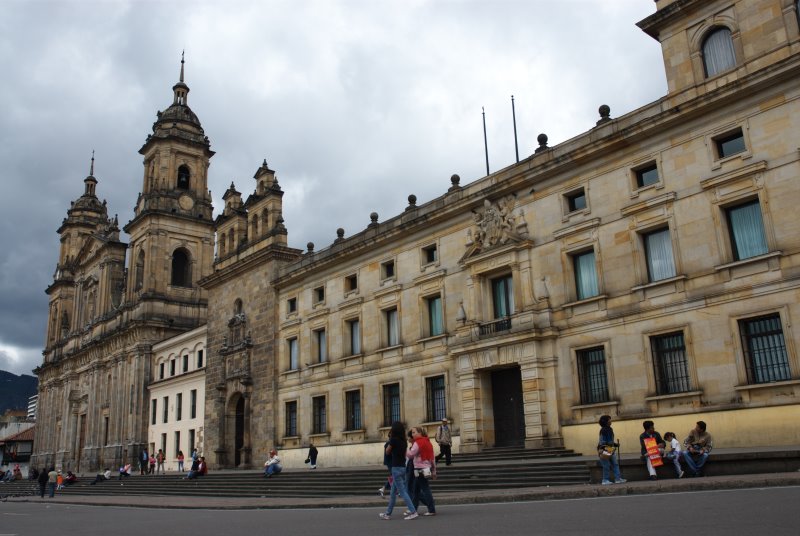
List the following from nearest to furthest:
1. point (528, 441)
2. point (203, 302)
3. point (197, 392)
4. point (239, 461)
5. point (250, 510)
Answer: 1. point (250, 510)
2. point (528, 441)
3. point (239, 461)
4. point (197, 392)
5. point (203, 302)

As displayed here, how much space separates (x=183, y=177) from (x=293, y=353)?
113 ft

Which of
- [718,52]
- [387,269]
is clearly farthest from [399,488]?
[387,269]

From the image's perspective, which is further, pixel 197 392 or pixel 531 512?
pixel 197 392

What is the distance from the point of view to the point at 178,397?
49750 mm

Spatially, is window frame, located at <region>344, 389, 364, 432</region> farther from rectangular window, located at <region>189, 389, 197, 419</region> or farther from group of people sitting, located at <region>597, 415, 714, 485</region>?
rectangular window, located at <region>189, 389, 197, 419</region>

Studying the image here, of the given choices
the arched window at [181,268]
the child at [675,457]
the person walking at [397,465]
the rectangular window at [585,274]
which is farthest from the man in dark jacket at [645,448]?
the arched window at [181,268]

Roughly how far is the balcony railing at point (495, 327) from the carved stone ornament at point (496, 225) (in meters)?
2.88

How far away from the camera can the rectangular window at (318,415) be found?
34156 mm

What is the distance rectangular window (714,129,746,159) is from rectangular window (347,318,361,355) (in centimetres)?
1746

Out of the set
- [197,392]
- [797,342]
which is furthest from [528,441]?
[197,392]

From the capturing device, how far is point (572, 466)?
18.2m

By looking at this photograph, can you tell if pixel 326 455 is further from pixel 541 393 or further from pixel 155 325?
pixel 155 325

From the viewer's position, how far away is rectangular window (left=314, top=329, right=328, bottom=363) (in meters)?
34.6

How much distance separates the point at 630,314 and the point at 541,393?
13.5 ft
